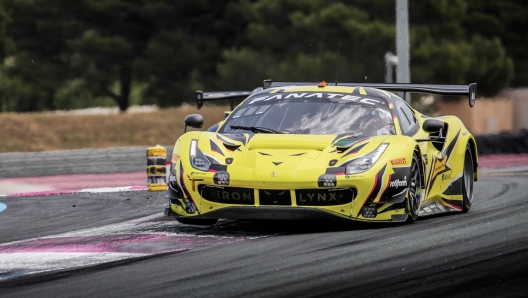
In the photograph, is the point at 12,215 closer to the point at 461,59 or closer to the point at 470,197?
the point at 470,197

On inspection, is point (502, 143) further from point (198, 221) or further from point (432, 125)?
point (198, 221)

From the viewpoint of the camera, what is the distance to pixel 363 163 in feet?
25.3

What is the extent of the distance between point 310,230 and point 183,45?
32.6 meters

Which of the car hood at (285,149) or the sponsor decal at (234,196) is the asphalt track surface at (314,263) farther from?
the car hood at (285,149)

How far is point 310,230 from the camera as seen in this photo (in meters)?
7.89

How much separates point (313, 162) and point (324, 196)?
10.6 inches

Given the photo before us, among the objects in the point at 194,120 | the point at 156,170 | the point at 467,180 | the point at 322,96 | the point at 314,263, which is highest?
the point at 322,96

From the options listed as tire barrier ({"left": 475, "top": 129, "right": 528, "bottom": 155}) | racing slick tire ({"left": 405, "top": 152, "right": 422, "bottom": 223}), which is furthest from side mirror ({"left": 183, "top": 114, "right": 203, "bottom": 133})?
tire barrier ({"left": 475, "top": 129, "right": 528, "bottom": 155})

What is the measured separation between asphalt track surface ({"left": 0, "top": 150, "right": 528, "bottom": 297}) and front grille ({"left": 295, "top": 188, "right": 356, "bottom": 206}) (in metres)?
0.22

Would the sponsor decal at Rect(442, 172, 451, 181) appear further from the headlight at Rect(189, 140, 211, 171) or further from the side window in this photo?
the headlight at Rect(189, 140, 211, 171)

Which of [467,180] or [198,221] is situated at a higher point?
[467,180]

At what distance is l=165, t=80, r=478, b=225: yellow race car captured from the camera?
7582 mm

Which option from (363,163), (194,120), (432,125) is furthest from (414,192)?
(194,120)

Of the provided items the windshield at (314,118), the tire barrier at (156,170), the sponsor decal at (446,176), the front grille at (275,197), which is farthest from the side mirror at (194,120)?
the tire barrier at (156,170)
